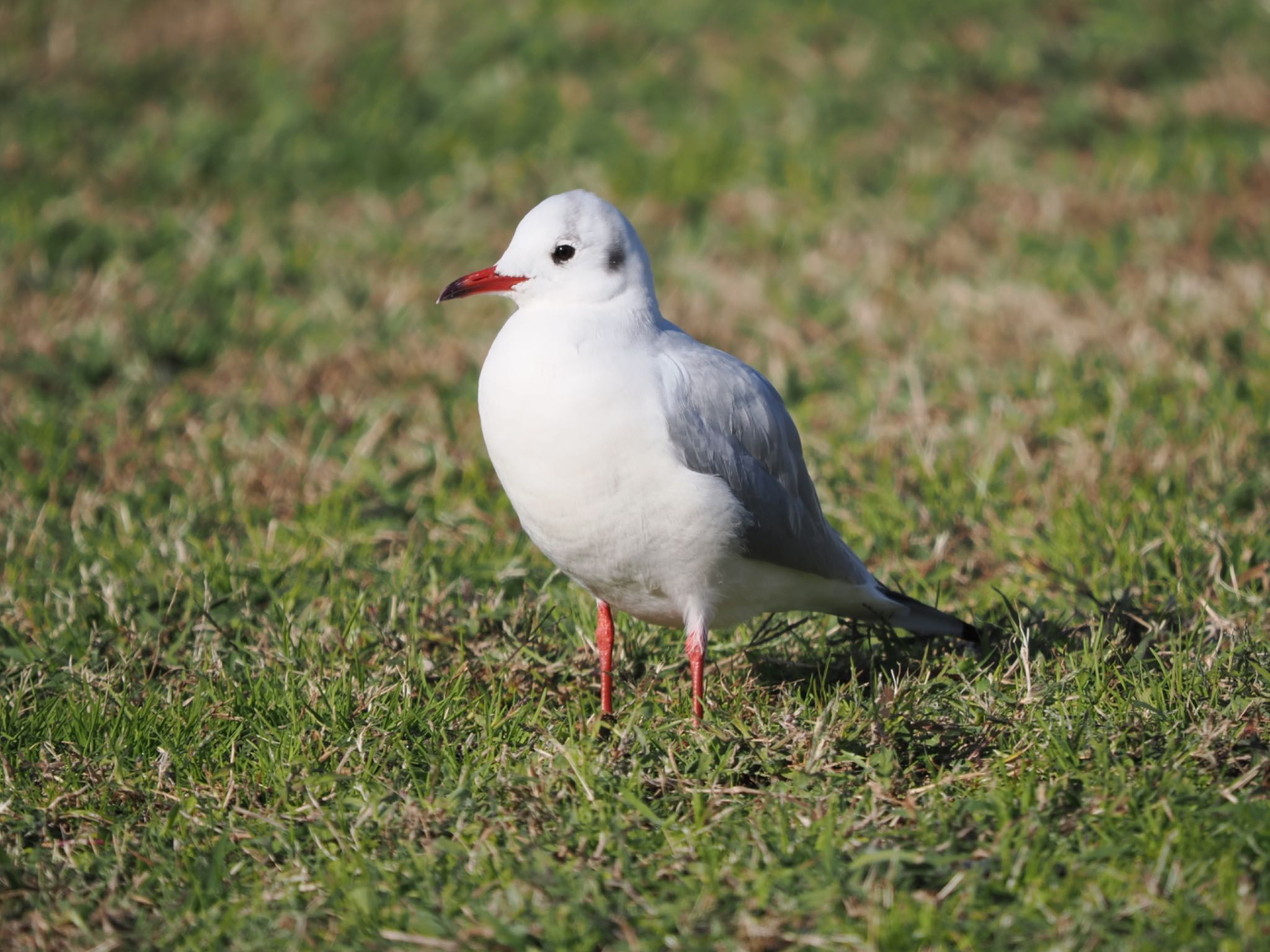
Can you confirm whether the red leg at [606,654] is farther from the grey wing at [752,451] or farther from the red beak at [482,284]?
the red beak at [482,284]

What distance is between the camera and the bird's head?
10.3ft

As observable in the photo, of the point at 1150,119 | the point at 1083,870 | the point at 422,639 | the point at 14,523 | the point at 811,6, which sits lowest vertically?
the point at 1083,870

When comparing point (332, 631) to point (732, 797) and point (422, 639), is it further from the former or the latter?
point (732, 797)

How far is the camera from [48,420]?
508cm

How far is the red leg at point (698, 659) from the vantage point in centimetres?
323

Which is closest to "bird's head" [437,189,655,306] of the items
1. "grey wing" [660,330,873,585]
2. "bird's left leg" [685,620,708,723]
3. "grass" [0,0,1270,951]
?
"grey wing" [660,330,873,585]

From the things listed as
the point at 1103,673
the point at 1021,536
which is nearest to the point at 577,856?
the point at 1103,673

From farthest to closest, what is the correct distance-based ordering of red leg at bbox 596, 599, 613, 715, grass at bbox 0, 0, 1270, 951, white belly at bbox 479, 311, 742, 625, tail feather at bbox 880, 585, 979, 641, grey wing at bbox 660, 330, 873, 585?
tail feather at bbox 880, 585, 979, 641 < red leg at bbox 596, 599, 613, 715 < grey wing at bbox 660, 330, 873, 585 < white belly at bbox 479, 311, 742, 625 < grass at bbox 0, 0, 1270, 951

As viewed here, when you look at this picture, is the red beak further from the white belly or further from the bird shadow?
the bird shadow

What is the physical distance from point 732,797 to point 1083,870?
73 cm

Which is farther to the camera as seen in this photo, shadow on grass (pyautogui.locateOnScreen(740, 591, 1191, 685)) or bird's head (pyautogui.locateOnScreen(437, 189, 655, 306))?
shadow on grass (pyautogui.locateOnScreen(740, 591, 1191, 685))

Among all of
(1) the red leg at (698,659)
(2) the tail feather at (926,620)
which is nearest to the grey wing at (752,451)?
(2) the tail feather at (926,620)

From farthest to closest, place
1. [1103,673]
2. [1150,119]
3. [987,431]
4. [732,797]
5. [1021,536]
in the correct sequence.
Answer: [1150,119] < [987,431] < [1021,536] < [1103,673] < [732,797]

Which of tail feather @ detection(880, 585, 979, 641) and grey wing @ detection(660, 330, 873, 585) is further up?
grey wing @ detection(660, 330, 873, 585)
